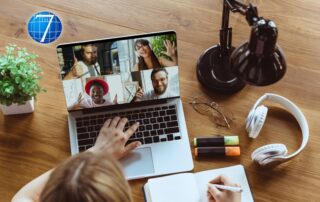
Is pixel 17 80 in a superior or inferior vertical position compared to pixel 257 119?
superior

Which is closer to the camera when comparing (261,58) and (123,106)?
(261,58)

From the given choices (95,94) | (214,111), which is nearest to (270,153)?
(214,111)

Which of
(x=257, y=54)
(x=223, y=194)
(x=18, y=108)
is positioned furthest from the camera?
(x=18, y=108)

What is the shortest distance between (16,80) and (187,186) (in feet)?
1.42

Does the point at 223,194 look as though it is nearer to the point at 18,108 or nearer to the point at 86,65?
the point at 86,65

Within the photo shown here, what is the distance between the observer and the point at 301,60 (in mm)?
1319

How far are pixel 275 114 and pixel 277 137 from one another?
2.3 inches

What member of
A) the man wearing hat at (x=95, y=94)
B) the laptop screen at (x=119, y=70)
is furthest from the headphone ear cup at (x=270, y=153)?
the man wearing hat at (x=95, y=94)

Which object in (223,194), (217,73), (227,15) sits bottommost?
(223,194)

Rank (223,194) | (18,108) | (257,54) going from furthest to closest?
(18,108) < (223,194) < (257,54)

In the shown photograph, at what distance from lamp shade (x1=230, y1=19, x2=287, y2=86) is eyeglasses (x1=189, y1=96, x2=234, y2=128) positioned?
0.24m

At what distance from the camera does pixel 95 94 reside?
1.21 meters

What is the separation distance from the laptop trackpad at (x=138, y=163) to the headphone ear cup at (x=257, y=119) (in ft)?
0.77

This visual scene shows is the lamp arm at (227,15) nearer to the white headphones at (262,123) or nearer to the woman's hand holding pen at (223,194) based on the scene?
the white headphones at (262,123)
